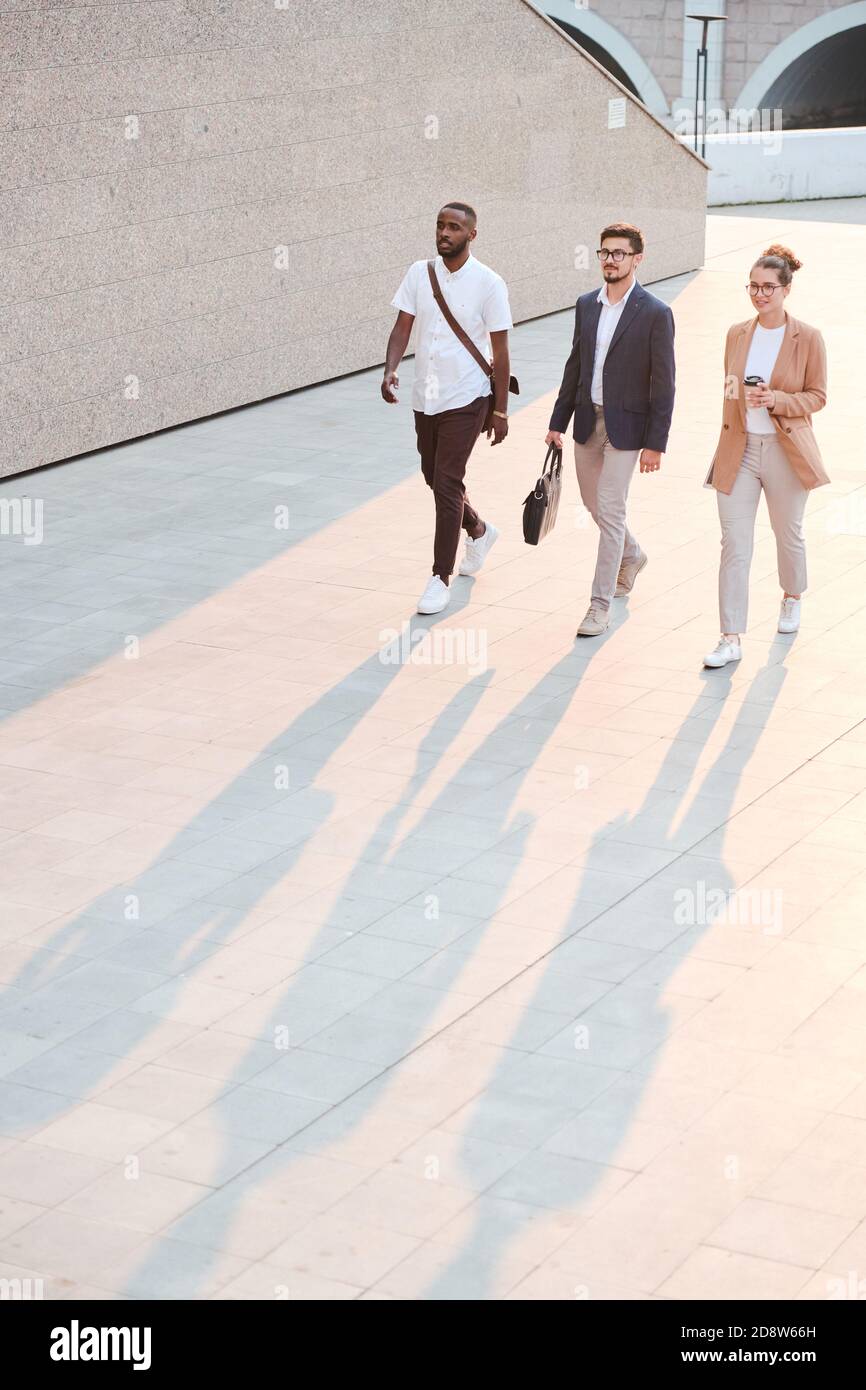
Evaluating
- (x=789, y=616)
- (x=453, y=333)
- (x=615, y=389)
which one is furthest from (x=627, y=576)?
(x=453, y=333)

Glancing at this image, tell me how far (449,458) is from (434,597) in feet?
2.28

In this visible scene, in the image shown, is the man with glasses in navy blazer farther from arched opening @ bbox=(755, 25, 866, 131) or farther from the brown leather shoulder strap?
arched opening @ bbox=(755, 25, 866, 131)

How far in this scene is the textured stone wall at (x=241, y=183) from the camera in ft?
40.8

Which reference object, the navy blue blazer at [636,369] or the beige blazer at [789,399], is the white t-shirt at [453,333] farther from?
the beige blazer at [789,399]

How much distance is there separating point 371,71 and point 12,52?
A: 4.00 meters

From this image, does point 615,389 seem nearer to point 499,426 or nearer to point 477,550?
point 499,426

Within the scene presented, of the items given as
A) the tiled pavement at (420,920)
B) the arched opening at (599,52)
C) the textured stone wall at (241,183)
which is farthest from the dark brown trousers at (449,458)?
the arched opening at (599,52)

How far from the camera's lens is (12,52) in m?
12.0

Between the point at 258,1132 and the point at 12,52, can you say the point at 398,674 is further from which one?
the point at 12,52

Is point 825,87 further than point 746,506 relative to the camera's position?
Yes

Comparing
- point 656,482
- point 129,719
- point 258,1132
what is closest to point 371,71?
point 656,482

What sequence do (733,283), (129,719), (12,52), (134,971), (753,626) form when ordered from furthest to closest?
(733,283) → (12,52) → (753,626) → (129,719) → (134,971)

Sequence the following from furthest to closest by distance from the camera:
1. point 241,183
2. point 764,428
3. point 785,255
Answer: point 241,183 < point 764,428 < point 785,255

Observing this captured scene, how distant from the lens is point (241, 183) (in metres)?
14.0
